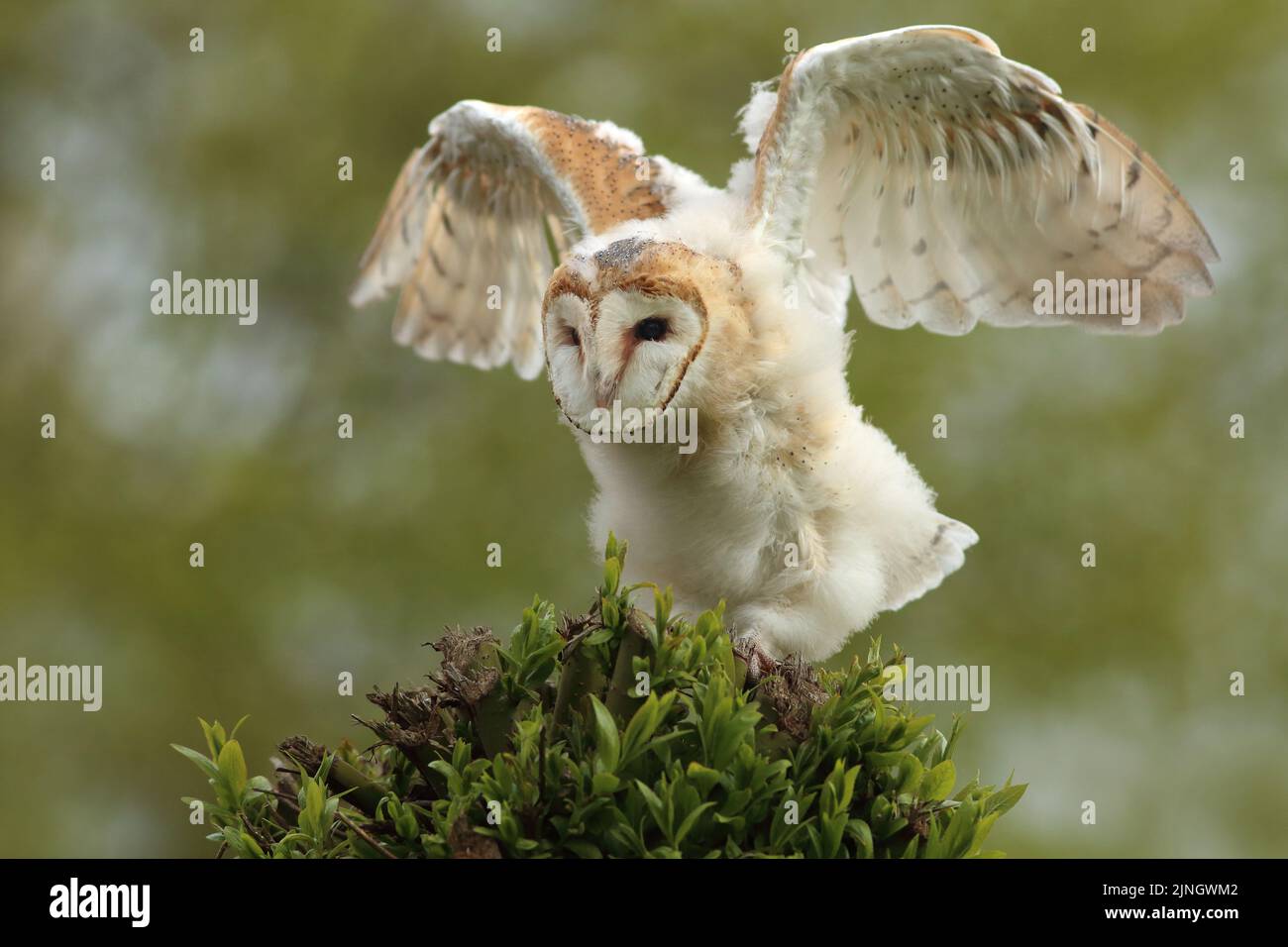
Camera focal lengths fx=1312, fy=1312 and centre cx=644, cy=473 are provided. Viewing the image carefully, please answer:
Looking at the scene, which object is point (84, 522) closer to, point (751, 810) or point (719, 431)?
point (719, 431)

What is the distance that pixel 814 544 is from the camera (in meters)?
1.96

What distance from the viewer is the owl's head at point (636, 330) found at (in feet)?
5.57

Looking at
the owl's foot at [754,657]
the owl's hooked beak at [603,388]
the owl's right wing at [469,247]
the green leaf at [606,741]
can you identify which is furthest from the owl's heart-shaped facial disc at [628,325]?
the owl's right wing at [469,247]

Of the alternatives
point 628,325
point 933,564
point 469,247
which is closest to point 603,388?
point 628,325

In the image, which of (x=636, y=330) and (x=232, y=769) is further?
(x=636, y=330)

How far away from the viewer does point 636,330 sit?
1.72m

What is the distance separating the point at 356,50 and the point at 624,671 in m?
3.95

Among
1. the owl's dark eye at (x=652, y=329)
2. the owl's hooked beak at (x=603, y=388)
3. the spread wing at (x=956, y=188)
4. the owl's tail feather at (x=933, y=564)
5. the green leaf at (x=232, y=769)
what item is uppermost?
the spread wing at (x=956, y=188)

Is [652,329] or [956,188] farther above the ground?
[956,188]

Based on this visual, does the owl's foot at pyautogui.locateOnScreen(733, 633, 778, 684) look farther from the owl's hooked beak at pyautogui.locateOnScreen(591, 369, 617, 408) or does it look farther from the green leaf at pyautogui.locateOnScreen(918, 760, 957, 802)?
the owl's hooked beak at pyautogui.locateOnScreen(591, 369, 617, 408)

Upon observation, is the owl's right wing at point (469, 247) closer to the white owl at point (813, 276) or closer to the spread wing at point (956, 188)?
the white owl at point (813, 276)

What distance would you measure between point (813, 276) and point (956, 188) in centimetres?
32

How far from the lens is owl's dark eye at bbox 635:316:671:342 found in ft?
5.64

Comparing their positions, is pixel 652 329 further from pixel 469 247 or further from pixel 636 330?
pixel 469 247
